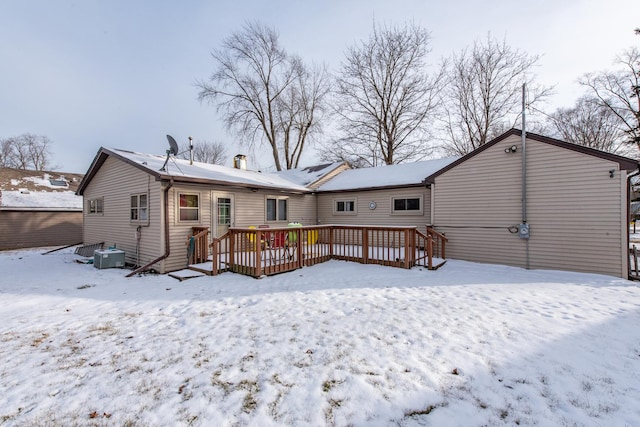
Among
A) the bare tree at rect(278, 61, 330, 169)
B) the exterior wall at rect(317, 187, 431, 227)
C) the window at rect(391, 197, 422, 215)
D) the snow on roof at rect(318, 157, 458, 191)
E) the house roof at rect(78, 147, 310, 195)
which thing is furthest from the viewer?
the bare tree at rect(278, 61, 330, 169)

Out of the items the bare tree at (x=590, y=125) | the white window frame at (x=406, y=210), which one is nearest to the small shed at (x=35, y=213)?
the white window frame at (x=406, y=210)

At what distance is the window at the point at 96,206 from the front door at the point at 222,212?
5285mm

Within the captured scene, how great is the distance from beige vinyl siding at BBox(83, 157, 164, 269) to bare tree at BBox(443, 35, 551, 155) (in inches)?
766

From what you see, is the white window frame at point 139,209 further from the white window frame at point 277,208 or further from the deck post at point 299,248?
the deck post at point 299,248

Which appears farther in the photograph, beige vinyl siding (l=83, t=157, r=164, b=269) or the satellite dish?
the satellite dish

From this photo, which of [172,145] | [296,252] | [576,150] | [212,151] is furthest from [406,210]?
[212,151]

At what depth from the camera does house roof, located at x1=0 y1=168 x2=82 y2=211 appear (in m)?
14.1

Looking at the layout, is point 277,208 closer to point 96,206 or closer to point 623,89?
point 96,206

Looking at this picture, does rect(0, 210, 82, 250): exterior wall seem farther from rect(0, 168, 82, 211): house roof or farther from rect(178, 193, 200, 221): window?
rect(178, 193, 200, 221): window

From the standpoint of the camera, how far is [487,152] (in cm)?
831

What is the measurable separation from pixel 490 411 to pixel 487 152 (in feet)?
25.9

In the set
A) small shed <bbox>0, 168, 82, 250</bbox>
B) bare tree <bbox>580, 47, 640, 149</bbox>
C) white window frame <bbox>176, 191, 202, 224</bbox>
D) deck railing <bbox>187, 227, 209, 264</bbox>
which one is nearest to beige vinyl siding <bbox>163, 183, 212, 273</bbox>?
white window frame <bbox>176, 191, 202, 224</bbox>

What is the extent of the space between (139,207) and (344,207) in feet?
24.6

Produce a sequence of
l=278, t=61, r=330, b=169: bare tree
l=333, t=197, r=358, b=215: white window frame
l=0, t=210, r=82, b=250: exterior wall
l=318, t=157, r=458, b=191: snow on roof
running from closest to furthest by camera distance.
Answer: l=318, t=157, r=458, b=191: snow on roof, l=333, t=197, r=358, b=215: white window frame, l=0, t=210, r=82, b=250: exterior wall, l=278, t=61, r=330, b=169: bare tree
